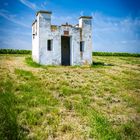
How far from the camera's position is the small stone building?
2014cm

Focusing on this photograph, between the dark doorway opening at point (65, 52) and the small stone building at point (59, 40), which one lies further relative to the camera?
the dark doorway opening at point (65, 52)

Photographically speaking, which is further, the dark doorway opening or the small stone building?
the dark doorway opening

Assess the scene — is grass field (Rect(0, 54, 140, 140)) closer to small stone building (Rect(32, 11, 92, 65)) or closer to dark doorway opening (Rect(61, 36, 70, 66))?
small stone building (Rect(32, 11, 92, 65))

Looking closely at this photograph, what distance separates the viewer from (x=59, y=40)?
2066 centimetres

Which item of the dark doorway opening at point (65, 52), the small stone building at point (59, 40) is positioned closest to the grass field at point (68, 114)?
the small stone building at point (59, 40)

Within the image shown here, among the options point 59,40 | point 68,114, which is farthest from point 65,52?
point 68,114

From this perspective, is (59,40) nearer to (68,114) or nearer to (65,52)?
(65,52)

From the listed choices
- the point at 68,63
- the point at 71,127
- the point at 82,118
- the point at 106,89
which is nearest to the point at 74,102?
the point at 82,118

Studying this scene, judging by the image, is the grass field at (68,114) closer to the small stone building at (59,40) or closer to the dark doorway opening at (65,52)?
the small stone building at (59,40)

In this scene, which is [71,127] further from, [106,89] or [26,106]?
[106,89]

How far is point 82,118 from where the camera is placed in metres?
6.82

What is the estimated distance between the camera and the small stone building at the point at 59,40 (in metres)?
20.1

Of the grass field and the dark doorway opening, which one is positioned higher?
the dark doorway opening

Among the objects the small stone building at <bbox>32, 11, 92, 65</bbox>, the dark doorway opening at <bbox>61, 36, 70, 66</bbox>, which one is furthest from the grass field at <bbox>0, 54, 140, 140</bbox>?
the dark doorway opening at <bbox>61, 36, 70, 66</bbox>
